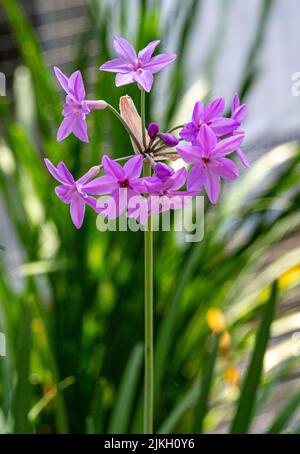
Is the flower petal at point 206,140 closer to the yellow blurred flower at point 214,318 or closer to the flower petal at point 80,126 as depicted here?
the flower petal at point 80,126

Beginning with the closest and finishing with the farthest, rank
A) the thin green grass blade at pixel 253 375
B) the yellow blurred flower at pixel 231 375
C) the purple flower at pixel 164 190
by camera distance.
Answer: the purple flower at pixel 164 190, the thin green grass blade at pixel 253 375, the yellow blurred flower at pixel 231 375

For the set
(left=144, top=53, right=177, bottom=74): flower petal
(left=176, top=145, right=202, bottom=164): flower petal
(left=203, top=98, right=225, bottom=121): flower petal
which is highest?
(left=144, top=53, right=177, bottom=74): flower petal

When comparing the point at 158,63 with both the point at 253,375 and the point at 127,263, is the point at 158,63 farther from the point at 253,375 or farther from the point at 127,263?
the point at 127,263

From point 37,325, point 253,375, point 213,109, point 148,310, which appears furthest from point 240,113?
point 37,325

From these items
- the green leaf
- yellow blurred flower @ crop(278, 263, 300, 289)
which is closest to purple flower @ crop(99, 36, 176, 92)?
the green leaf

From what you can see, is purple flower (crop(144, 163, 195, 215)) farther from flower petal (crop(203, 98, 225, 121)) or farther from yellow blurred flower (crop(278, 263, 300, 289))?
yellow blurred flower (crop(278, 263, 300, 289))

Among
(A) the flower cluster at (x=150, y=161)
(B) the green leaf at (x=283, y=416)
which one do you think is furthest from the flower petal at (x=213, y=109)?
(B) the green leaf at (x=283, y=416)
